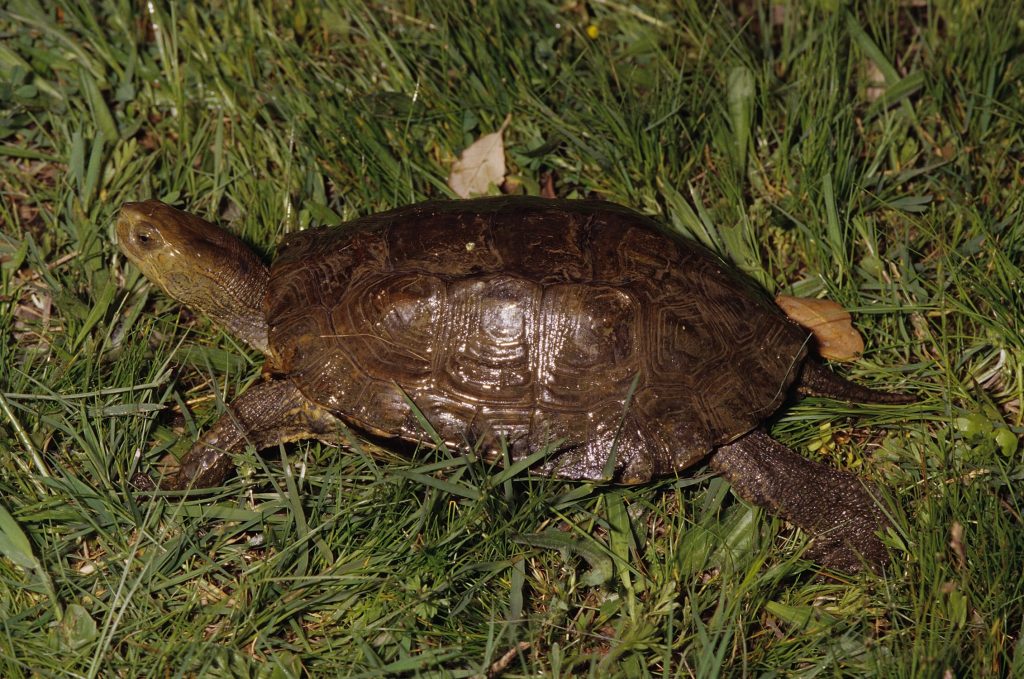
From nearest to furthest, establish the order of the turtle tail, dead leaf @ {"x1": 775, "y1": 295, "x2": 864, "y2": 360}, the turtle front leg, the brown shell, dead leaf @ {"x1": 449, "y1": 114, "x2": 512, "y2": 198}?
1. the brown shell
2. the turtle front leg
3. the turtle tail
4. dead leaf @ {"x1": 775, "y1": 295, "x2": 864, "y2": 360}
5. dead leaf @ {"x1": 449, "y1": 114, "x2": 512, "y2": 198}

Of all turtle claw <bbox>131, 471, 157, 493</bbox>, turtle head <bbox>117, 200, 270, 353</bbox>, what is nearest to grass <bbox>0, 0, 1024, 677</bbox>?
turtle claw <bbox>131, 471, 157, 493</bbox>

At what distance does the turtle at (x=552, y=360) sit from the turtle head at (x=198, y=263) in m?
0.04

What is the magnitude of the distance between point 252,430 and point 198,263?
2.13 ft

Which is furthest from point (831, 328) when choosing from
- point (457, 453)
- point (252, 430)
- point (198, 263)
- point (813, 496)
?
point (198, 263)

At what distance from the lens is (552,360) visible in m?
2.82

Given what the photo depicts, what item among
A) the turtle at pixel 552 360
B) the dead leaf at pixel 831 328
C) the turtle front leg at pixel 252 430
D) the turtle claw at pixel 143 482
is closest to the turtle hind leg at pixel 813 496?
the turtle at pixel 552 360

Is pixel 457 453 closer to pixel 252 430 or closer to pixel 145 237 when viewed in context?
pixel 252 430

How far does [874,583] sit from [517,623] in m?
1.14

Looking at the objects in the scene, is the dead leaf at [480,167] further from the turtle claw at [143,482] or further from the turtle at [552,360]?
the turtle claw at [143,482]

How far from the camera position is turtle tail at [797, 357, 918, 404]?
10.0 feet

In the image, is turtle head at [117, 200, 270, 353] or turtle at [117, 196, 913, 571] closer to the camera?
turtle at [117, 196, 913, 571]

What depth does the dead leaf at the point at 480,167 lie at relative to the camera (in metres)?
3.73

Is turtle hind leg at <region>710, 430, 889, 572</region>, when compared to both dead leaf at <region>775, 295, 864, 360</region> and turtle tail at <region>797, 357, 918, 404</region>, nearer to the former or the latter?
turtle tail at <region>797, 357, 918, 404</region>

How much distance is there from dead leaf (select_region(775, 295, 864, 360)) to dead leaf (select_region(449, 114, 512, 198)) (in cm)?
135
